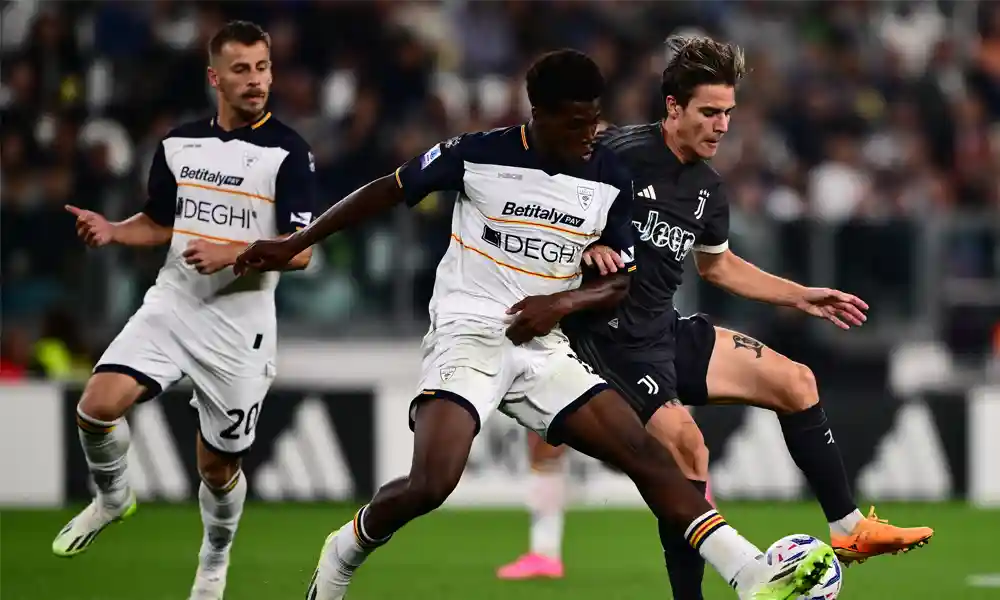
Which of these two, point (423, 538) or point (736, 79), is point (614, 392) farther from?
point (423, 538)

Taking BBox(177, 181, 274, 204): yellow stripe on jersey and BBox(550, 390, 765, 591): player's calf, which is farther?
BBox(177, 181, 274, 204): yellow stripe on jersey

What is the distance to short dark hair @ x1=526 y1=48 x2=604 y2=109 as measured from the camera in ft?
20.0

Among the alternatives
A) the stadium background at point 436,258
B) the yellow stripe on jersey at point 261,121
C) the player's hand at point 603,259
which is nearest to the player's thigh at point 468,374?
the player's hand at point 603,259

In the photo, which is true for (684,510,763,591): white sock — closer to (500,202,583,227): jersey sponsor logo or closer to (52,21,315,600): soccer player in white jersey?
(500,202,583,227): jersey sponsor logo

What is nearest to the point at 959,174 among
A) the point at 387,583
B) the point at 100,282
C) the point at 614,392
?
the point at 100,282

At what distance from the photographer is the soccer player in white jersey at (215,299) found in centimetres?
757

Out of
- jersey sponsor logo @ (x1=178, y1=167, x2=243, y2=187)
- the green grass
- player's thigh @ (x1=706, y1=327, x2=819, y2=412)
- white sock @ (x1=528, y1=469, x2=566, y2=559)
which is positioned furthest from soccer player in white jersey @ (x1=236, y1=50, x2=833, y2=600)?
white sock @ (x1=528, y1=469, x2=566, y2=559)

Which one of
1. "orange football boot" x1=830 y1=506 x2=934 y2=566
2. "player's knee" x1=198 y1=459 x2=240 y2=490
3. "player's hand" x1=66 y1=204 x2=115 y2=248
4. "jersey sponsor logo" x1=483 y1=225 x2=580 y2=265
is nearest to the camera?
"jersey sponsor logo" x1=483 y1=225 x2=580 y2=265

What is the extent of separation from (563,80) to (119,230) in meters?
2.67

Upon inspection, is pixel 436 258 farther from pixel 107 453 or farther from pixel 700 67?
pixel 700 67

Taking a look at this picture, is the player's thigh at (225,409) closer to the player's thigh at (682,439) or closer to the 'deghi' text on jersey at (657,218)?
the 'deghi' text on jersey at (657,218)

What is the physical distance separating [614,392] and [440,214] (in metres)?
7.43

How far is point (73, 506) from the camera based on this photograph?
1275 centimetres

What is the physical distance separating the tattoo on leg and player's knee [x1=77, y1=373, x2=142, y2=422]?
2.71 meters
